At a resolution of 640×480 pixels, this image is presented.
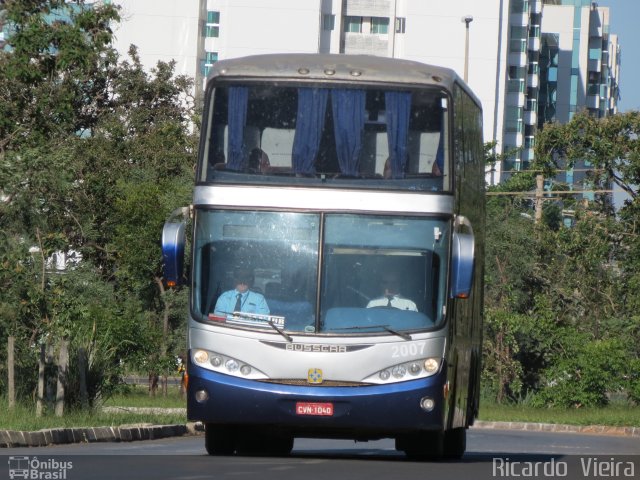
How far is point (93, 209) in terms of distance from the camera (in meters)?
44.0

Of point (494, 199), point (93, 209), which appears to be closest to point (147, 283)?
point (93, 209)

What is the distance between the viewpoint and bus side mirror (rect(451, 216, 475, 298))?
14.7 meters

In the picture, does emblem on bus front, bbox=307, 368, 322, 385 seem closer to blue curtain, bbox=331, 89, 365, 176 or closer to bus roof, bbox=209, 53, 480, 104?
blue curtain, bbox=331, 89, 365, 176

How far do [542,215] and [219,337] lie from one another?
41.0 m

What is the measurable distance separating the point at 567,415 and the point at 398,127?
86.3 feet

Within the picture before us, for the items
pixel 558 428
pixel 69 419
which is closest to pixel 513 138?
pixel 558 428

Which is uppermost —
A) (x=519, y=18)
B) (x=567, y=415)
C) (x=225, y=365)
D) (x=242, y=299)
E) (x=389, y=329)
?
(x=519, y=18)

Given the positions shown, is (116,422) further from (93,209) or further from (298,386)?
(93,209)

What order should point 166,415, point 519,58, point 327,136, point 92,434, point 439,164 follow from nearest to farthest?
point 439,164 → point 327,136 → point 92,434 → point 166,415 → point 519,58

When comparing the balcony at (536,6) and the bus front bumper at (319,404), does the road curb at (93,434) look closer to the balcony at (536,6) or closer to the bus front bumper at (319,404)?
the bus front bumper at (319,404)

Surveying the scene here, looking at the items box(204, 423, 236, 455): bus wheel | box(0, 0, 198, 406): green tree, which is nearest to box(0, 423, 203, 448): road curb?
box(0, 0, 198, 406): green tree

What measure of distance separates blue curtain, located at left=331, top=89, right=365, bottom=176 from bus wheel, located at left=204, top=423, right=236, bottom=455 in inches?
118

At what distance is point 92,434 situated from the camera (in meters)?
19.7

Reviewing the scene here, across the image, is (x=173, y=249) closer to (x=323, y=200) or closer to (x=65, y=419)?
(x=323, y=200)
